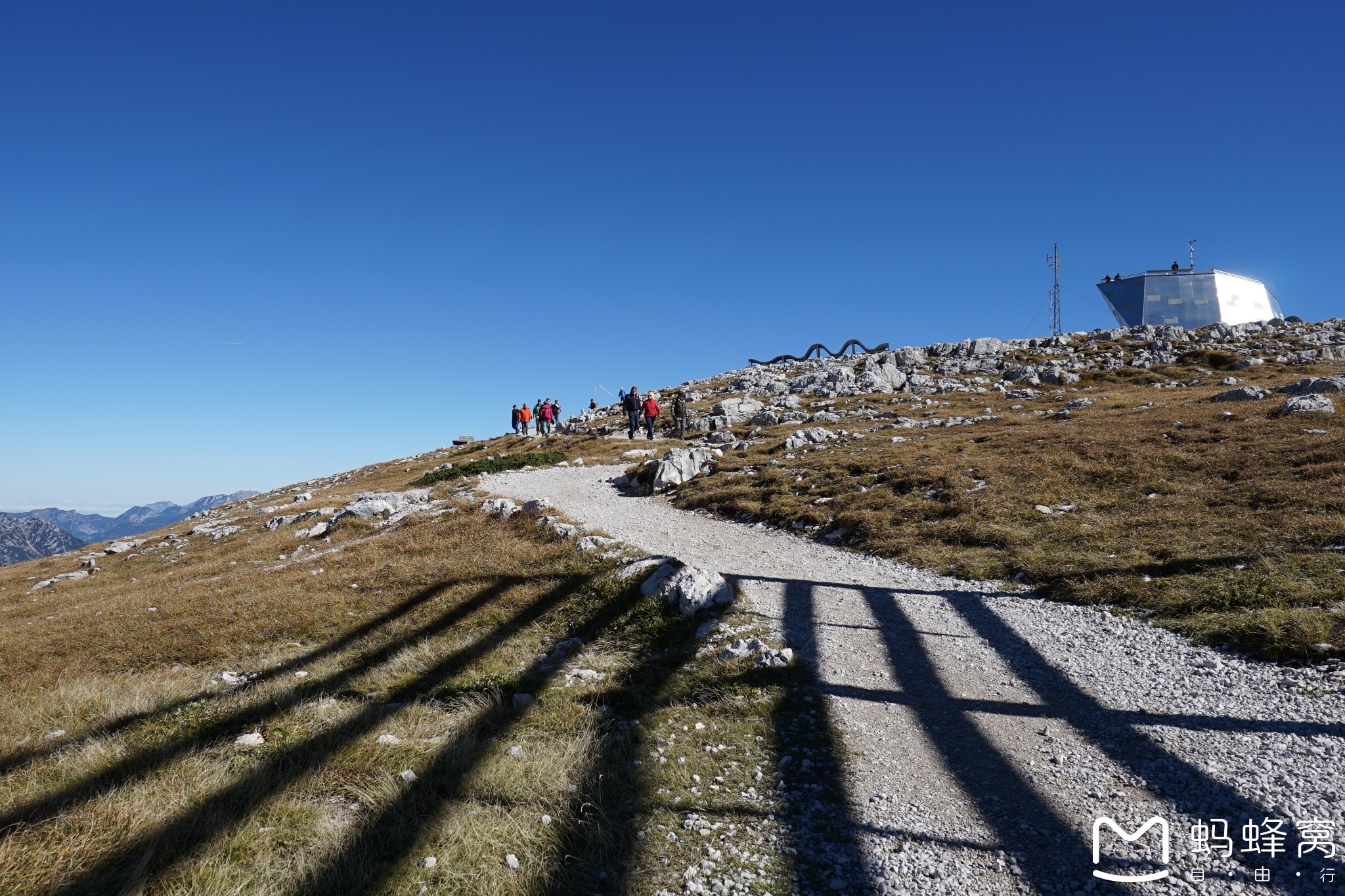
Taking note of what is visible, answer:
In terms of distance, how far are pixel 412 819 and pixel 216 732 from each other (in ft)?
10.8

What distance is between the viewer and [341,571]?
43.5 ft

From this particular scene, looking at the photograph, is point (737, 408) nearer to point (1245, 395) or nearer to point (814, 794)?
point (1245, 395)

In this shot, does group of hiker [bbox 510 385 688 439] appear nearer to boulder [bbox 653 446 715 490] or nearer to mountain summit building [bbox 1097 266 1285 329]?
boulder [bbox 653 446 715 490]

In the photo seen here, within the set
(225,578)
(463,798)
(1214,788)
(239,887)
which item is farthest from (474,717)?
(225,578)

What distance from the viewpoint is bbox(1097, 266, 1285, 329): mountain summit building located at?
245ft

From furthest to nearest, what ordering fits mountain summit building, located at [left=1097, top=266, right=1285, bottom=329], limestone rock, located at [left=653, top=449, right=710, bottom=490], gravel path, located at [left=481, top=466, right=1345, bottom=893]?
1. mountain summit building, located at [left=1097, top=266, right=1285, bottom=329]
2. limestone rock, located at [left=653, top=449, right=710, bottom=490]
3. gravel path, located at [left=481, top=466, right=1345, bottom=893]

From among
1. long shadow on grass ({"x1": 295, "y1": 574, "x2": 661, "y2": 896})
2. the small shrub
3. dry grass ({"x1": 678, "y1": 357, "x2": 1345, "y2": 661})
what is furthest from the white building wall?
long shadow on grass ({"x1": 295, "y1": 574, "x2": 661, "y2": 896})

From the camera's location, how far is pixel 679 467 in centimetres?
2498

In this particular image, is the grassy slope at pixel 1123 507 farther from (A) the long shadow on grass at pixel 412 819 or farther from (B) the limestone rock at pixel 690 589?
(A) the long shadow on grass at pixel 412 819

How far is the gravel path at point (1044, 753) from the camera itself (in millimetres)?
4023

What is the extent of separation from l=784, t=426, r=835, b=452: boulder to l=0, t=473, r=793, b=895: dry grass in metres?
17.0

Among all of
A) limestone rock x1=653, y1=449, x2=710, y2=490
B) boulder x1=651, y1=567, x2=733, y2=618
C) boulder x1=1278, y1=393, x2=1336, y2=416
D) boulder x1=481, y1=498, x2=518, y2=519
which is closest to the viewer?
boulder x1=651, y1=567, x2=733, y2=618

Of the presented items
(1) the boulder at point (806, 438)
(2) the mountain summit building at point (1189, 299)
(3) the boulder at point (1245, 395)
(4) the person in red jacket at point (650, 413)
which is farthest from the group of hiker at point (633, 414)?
(2) the mountain summit building at point (1189, 299)

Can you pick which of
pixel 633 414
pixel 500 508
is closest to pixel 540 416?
pixel 633 414
